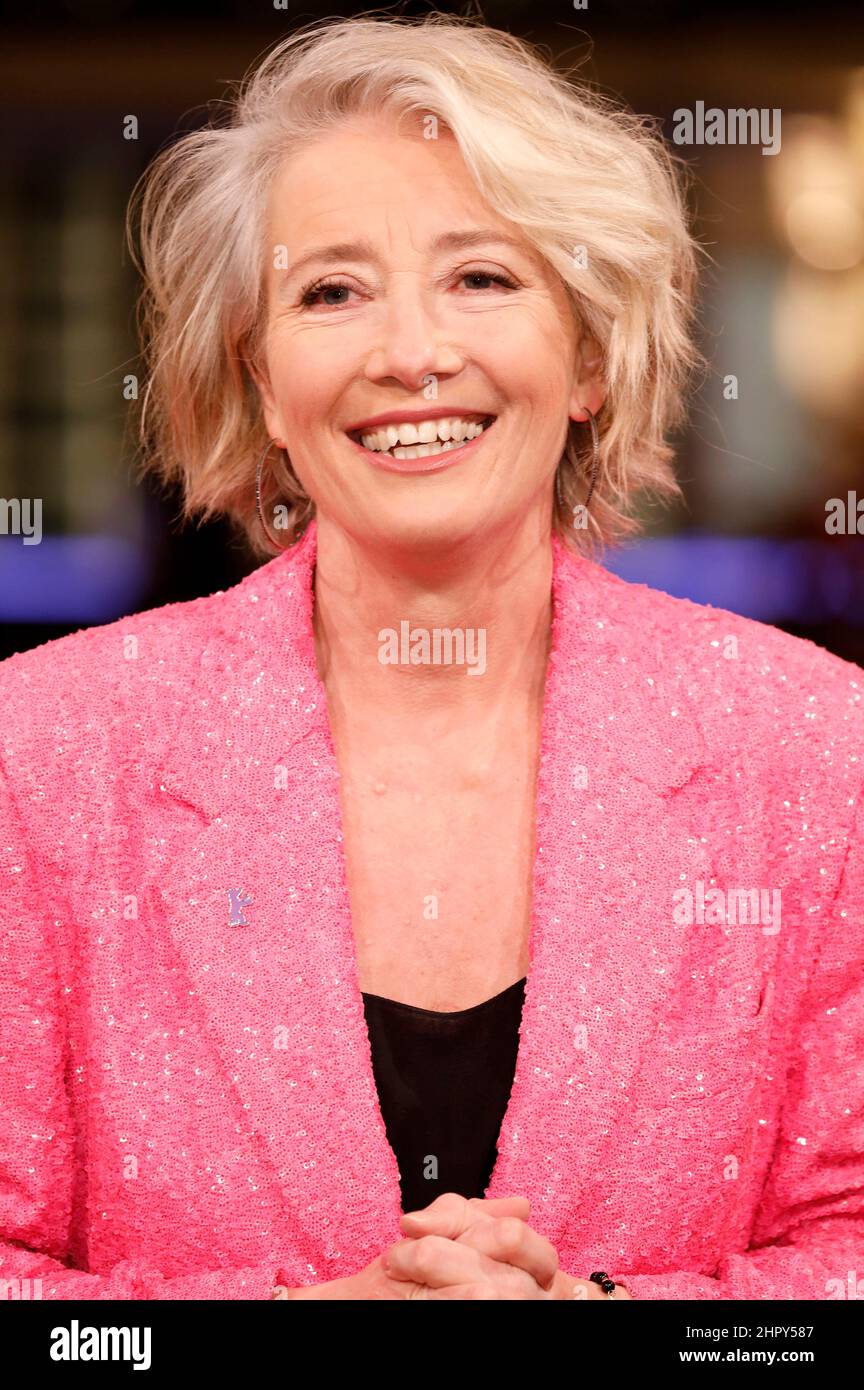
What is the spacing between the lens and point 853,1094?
5.20 ft

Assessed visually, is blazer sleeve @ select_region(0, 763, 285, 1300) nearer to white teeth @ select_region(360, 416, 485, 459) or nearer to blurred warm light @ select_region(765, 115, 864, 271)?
white teeth @ select_region(360, 416, 485, 459)

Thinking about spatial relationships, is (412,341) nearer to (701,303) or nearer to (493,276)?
(493,276)

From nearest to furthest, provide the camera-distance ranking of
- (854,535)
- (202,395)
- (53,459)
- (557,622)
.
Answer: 1. (557,622)
2. (202,395)
3. (53,459)
4. (854,535)

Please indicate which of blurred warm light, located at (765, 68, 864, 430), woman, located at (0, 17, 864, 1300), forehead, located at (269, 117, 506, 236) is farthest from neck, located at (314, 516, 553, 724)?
blurred warm light, located at (765, 68, 864, 430)

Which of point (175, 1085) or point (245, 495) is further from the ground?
point (245, 495)

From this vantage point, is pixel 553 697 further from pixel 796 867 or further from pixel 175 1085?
pixel 175 1085

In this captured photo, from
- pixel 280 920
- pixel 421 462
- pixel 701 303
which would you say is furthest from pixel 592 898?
pixel 701 303

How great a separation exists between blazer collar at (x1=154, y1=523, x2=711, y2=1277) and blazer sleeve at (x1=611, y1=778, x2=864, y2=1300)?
0.16 m

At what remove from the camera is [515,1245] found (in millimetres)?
1386

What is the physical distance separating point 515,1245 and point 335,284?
0.97m

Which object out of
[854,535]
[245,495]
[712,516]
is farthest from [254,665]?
[854,535]

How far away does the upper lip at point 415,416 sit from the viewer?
159 cm

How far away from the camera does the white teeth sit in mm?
1613

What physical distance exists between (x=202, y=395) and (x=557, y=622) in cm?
52
